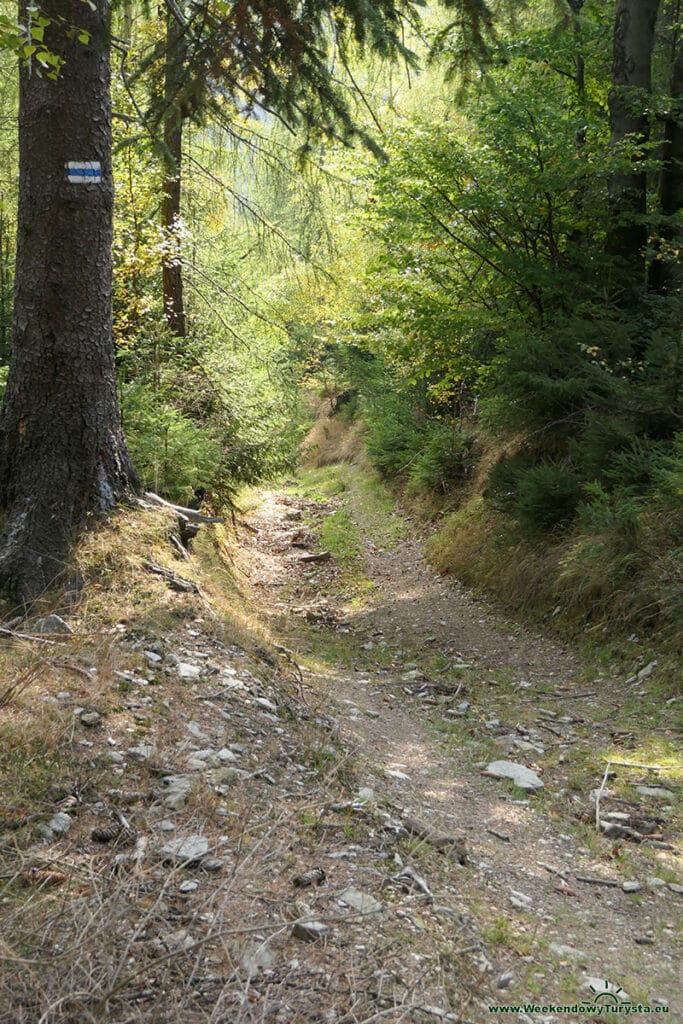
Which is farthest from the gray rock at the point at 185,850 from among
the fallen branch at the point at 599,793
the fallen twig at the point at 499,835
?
the fallen branch at the point at 599,793

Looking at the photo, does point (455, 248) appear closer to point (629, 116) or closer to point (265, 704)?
point (629, 116)

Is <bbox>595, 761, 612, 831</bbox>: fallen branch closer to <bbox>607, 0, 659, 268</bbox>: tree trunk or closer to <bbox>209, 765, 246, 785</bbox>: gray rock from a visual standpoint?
<bbox>209, 765, 246, 785</bbox>: gray rock

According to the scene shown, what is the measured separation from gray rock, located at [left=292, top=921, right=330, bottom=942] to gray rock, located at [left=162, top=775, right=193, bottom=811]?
821 mm

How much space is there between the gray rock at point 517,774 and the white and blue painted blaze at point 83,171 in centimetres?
487

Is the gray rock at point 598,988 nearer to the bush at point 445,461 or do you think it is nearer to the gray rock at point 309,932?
the gray rock at point 309,932

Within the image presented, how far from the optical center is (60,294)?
5.66m

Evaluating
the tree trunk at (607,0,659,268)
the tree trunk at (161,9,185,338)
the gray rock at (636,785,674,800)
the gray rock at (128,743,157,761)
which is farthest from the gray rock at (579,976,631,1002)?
the tree trunk at (607,0,659,268)

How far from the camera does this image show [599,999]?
3.00 meters

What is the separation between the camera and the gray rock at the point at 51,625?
15.4ft

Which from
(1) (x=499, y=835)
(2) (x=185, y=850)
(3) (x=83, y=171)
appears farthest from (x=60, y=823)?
(3) (x=83, y=171)

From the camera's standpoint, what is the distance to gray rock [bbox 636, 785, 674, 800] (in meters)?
4.86

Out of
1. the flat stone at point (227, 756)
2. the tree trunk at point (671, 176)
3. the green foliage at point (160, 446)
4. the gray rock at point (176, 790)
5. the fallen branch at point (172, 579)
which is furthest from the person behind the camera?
the tree trunk at point (671, 176)

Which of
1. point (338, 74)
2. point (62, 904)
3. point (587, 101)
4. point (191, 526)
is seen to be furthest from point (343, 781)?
point (587, 101)

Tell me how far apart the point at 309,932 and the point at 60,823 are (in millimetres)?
1082
